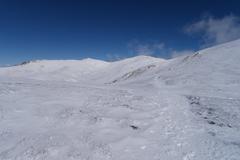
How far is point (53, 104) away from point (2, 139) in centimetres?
461

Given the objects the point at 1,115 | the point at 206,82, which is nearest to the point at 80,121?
the point at 1,115

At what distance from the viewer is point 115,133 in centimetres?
923

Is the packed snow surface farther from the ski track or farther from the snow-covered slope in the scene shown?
the snow-covered slope

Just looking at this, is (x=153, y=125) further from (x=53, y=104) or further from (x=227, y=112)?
(x=53, y=104)

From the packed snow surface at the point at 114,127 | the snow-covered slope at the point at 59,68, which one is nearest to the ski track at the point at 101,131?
the packed snow surface at the point at 114,127

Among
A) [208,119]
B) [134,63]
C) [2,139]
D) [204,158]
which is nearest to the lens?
[204,158]

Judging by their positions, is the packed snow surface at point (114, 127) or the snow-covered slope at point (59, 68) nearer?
the packed snow surface at point (114, 127)

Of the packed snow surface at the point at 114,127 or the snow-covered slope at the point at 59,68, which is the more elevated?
the snow-covered slope at the point at 59,68

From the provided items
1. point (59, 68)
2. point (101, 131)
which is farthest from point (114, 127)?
point (59, 68)

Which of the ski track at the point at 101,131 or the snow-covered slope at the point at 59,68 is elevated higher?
the snow-covered slope at the point at 59,68

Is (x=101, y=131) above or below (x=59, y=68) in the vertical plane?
below

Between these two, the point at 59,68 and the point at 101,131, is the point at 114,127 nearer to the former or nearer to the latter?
the point at 101,131

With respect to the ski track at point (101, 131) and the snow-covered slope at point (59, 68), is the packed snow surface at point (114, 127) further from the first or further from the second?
the snow-covered slope at point (59, 68)

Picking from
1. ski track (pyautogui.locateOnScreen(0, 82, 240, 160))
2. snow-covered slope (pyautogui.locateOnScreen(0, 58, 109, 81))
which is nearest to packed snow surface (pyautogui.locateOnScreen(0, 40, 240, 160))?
ski track (pyautogui.locateOnScreen(0, 82, 240, 160))
